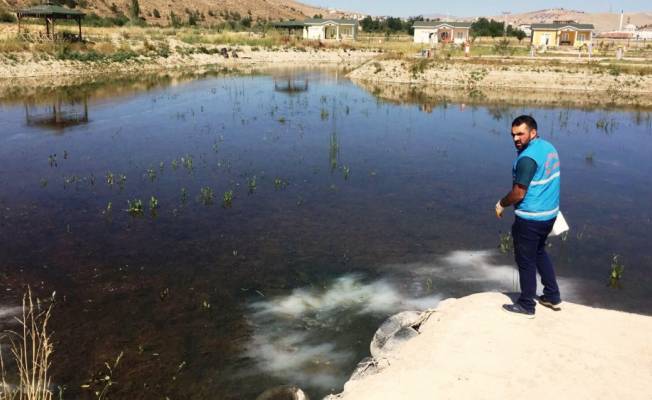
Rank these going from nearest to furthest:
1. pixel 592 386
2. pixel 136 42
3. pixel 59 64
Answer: pixel 592 386 → pixel 59 64 → pixel 136 42

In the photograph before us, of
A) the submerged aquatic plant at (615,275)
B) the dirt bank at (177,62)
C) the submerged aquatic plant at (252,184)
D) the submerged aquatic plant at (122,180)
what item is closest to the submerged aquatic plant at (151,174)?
the submerged aquatic plant at (122,180)

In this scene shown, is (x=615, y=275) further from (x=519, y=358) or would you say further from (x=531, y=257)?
(x=519, y=358)

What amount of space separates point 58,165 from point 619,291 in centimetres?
1614

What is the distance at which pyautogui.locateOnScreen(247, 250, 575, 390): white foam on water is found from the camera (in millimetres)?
7402

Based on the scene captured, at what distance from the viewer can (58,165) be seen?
17375mm

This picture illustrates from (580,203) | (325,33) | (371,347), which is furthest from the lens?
(325,33)

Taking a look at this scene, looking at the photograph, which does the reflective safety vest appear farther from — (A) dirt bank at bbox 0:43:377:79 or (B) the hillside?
(B) the hillside

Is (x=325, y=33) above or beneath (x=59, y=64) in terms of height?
above

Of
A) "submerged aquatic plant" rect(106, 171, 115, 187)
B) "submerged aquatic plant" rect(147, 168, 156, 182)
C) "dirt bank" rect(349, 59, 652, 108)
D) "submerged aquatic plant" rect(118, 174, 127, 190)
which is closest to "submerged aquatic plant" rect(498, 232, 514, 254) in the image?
"submerged aquatic plant" rect(147, 168, 156, 182)

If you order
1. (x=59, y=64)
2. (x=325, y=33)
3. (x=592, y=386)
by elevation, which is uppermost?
(x=325, y=33)

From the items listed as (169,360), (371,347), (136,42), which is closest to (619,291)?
(371,347)

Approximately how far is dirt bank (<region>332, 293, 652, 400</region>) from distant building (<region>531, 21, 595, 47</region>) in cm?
8037

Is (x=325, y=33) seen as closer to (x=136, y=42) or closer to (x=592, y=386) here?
(x=136, y=42)

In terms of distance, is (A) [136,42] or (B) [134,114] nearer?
(B) [134,114]
